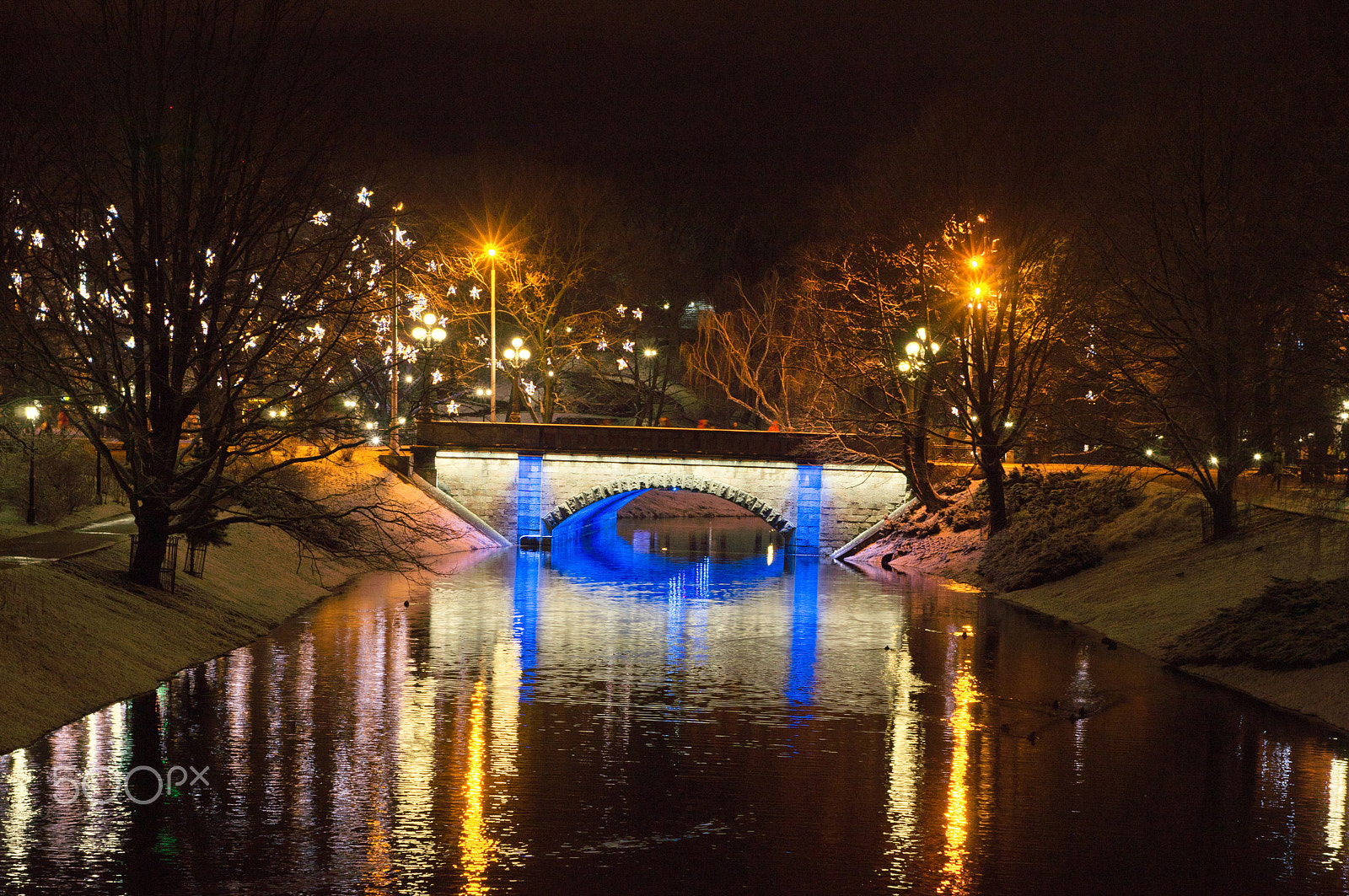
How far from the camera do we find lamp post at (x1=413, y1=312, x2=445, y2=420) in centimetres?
4397

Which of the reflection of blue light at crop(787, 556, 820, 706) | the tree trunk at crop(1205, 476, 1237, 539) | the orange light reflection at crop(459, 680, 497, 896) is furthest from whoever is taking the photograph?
the tree trunk at crop(1205, 476, 1237, 539)

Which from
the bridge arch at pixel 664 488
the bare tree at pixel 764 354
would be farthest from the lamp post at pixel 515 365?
the bare tree at pixel 764 354

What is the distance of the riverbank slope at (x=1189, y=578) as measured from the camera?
20438 mm

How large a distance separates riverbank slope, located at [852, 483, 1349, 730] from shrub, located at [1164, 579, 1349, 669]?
218mm

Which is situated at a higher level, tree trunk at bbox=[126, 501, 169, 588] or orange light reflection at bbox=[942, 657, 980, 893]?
tree trunk at bbox=[126, 501, 169, 588]

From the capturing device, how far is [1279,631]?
21.5 m

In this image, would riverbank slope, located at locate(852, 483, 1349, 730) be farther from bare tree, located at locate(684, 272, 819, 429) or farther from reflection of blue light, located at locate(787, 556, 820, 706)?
bare tree, located at locate(684, 272, 819, 429)

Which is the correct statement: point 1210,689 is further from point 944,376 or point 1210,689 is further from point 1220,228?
point 944,376

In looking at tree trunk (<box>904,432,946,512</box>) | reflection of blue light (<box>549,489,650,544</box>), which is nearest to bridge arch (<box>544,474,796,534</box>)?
reflection of blue light (<box>549,489,650,544</box>)

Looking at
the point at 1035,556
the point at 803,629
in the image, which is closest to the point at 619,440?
the point at 1035,556

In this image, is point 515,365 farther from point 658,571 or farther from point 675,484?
point 658,571

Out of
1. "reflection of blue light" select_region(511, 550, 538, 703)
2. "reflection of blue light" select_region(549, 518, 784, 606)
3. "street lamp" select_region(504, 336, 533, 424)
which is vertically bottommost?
"reflection of blue light" select_region(549, 518, 784, 606)

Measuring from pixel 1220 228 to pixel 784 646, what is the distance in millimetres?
13884

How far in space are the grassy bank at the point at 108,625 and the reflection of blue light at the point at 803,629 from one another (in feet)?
33.0
